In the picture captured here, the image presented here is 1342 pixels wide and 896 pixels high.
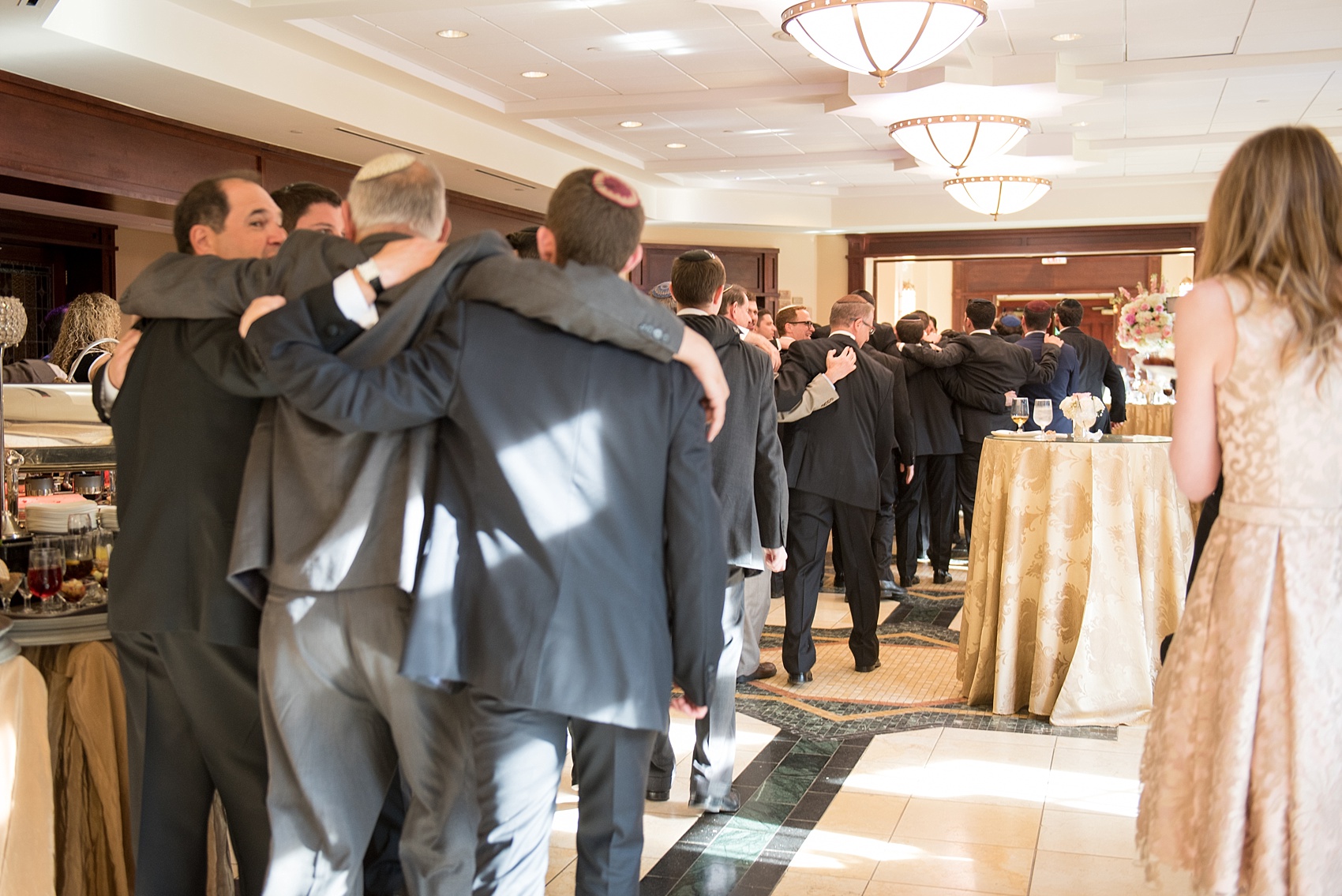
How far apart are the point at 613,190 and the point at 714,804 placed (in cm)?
213

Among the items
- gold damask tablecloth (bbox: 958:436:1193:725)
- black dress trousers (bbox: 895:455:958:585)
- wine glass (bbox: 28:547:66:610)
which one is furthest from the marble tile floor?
black dress trousers (bbox: 895:455:958:585)

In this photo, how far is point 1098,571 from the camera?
4215mm

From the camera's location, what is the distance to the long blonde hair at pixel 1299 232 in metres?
2.04

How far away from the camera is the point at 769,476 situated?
369cm

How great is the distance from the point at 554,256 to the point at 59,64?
550 centimetres

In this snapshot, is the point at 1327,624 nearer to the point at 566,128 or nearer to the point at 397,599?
the point at 397,599

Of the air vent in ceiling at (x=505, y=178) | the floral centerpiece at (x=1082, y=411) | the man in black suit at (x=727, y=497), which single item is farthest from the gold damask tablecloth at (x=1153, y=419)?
the air vent in ceiling at (x=505, y=178)

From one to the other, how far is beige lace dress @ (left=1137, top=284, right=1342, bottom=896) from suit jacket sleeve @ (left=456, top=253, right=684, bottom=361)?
1.08m

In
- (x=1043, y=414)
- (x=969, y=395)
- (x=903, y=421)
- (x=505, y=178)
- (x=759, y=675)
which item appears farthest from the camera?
(x=505, y=178)

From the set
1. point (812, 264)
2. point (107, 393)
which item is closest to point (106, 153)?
point (107, 393)

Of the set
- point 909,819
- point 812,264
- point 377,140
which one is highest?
point 812,264

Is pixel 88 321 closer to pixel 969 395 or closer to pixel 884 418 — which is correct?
pixel 884 418

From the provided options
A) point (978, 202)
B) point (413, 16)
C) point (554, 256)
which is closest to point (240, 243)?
point (554, 256)

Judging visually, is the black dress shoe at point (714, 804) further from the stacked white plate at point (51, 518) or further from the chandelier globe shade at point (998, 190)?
the chandelier globe shade at point (998, 190)
